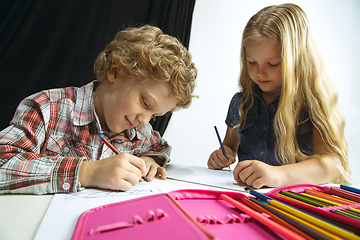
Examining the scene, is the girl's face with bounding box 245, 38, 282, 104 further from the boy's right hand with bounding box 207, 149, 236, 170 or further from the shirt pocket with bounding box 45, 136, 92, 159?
the shirt pocket with bounding box 45, 136, 92, 159

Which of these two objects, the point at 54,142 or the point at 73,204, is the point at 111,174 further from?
the point at 54,142

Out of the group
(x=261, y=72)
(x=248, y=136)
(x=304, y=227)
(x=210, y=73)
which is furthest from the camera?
(x=210, y=73)

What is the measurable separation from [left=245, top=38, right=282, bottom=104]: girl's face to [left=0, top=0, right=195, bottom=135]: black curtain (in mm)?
996

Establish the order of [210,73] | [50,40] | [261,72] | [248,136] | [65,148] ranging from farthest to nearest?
[210,73]
[50,40]
[248,136]
[261,72]
[65,148]

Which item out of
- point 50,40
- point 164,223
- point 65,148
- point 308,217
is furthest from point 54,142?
point 50,40

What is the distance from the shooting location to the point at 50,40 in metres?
1.33

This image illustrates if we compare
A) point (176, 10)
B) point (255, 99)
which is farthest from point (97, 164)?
point (176, 10)

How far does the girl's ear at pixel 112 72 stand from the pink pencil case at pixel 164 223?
47 centimetres

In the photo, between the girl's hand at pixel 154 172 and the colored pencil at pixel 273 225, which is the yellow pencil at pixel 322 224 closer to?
the colored pencil at pixel 273 225

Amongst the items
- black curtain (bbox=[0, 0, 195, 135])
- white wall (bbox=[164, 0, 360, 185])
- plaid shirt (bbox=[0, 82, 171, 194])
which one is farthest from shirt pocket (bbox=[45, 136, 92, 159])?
white wall (bbox=[164, 0, 360, 185])

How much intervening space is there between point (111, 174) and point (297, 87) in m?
0.62

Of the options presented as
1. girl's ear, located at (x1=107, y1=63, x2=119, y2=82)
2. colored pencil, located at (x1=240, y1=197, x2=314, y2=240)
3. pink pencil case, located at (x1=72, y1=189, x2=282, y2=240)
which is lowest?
pink pencil case, located at (x1=72, y1=189, x2=282, y2=240)

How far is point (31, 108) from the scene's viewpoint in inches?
22.7

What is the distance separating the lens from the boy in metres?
0.45
